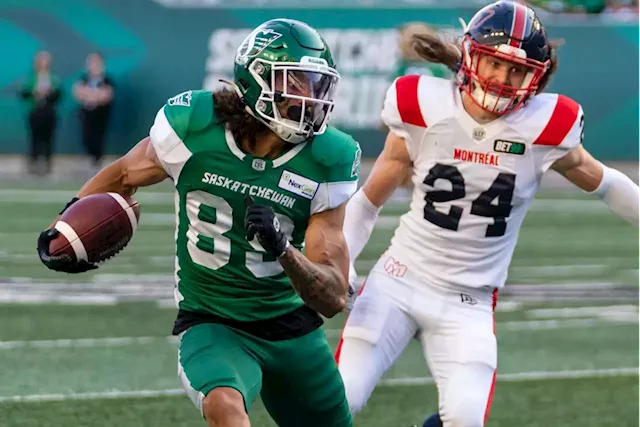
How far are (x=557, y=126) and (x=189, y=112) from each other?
1.40 metres

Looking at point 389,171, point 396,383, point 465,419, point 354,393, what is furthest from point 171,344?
point 465,419

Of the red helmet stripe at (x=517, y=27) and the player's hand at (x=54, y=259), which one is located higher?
the red helmet stripe at (x=517, y=27)

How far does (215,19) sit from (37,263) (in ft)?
26.5

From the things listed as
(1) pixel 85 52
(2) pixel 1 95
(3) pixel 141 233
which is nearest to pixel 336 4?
(1) pixel 85 52

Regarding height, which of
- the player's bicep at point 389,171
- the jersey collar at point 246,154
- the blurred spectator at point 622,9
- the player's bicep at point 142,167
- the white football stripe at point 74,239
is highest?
the jersey collar at point 246,154

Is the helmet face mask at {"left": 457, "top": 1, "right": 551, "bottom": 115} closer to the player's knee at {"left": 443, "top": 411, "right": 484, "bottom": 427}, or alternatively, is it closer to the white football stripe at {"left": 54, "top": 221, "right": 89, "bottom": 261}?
the player's knee at {"left": 443, "top": 411, "right": 484, "bottom": 427}

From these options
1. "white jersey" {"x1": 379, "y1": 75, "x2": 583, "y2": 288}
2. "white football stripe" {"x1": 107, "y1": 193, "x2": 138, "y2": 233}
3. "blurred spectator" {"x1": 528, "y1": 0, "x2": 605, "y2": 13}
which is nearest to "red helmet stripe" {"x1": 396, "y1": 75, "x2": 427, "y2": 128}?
"white jersey" {"x1": 379, "y1": 75, "x2": 583, "y2": 288}

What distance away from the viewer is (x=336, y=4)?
16797mm

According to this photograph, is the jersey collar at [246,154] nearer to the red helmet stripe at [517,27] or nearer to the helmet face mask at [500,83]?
the helmet face mask at [500,83]

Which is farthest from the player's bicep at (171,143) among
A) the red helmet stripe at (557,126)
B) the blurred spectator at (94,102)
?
the blurred spectator at (94,102)

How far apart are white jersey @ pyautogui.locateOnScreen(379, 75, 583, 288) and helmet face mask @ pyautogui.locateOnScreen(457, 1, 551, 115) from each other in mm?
99

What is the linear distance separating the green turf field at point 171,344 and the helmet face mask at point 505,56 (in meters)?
1.69

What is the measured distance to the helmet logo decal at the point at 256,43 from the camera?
380 cm

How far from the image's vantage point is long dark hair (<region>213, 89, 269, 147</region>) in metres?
3.81
